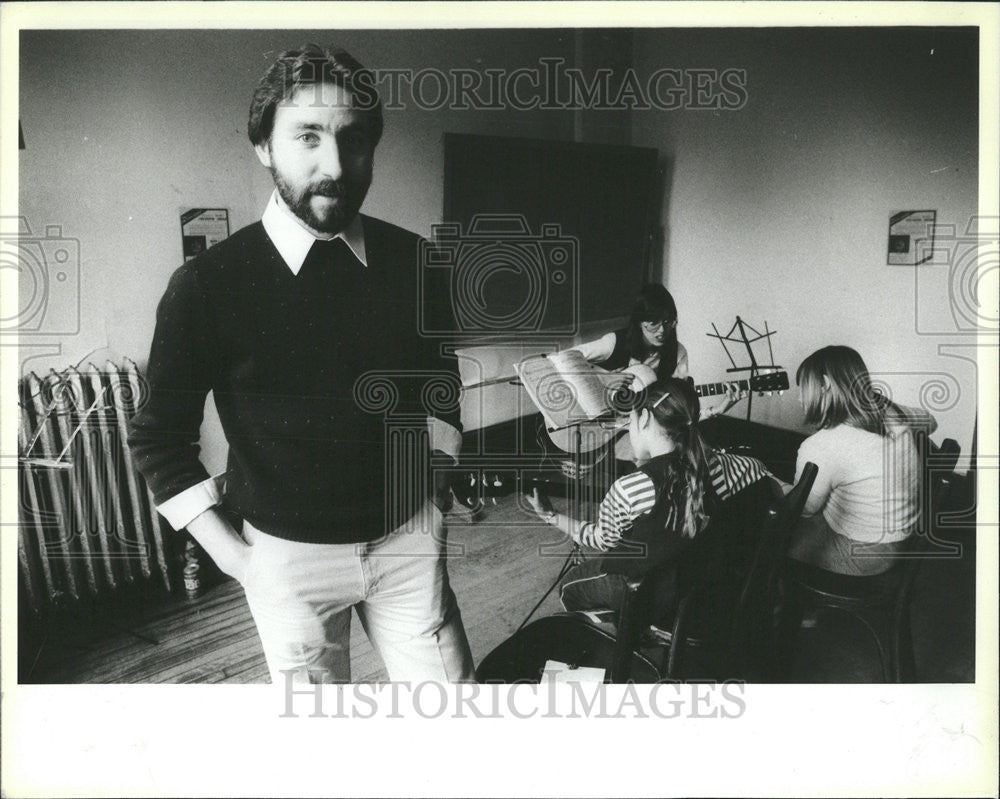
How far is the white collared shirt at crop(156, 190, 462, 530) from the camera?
5.78 ft

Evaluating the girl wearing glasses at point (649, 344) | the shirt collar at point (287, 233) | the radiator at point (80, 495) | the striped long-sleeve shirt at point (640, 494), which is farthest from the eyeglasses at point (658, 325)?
the radiator at point (80, 495)

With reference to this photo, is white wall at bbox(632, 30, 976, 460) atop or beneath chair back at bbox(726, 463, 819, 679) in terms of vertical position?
atop

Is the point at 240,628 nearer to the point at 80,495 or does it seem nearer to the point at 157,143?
the point at 80,495

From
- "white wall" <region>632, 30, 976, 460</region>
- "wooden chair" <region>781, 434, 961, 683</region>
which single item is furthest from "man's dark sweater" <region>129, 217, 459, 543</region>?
"wooden chair" <region>781, 434, 961, 683</region>

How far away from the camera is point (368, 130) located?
1788 mm

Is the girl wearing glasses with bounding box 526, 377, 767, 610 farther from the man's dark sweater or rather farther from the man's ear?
the man's ear

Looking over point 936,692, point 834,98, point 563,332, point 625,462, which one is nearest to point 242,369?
point 563,332

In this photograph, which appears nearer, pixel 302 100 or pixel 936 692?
pixel 302 100

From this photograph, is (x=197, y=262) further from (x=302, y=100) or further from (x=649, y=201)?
(x=649, y=201)

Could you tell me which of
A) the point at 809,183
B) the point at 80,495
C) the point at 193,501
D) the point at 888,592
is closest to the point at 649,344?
the point at 809,183

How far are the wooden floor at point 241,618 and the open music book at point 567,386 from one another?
0.23 m

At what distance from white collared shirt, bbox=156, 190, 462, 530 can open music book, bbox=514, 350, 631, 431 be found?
0.45 meters

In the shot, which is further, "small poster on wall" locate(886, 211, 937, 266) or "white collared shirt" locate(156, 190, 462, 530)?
"small poster on wall" locate(886, 211, 937, 266)

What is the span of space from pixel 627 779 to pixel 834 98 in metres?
1.61
